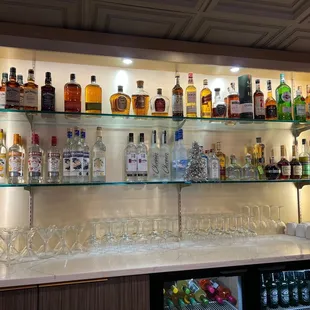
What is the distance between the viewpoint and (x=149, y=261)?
150cm

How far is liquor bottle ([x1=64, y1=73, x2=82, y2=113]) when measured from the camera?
178cm

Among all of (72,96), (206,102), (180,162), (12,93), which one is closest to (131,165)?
(180,162)

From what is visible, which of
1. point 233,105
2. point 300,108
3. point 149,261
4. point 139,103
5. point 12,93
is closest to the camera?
point 149,261

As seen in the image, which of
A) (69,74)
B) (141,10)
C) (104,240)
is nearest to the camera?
(141,10)

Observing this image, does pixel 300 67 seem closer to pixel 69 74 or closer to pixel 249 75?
pixel 249 75

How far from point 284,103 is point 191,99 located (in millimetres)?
688

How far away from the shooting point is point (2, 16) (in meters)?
1.48

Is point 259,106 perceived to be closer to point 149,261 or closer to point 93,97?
point 93,97

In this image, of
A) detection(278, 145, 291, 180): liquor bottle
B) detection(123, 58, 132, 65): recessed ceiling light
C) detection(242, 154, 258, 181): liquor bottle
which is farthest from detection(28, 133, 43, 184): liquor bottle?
detection(278, 145, 291, 180): liquor bottle

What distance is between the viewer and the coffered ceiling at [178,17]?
1.41m

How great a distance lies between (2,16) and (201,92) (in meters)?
1.25

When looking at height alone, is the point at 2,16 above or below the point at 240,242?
above

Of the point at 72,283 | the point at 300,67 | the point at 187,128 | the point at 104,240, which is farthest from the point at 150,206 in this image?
the point at 300,67

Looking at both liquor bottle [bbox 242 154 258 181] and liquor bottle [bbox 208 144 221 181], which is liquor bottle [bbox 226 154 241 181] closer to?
liquor bottle [bbox 242 154 258 181]
